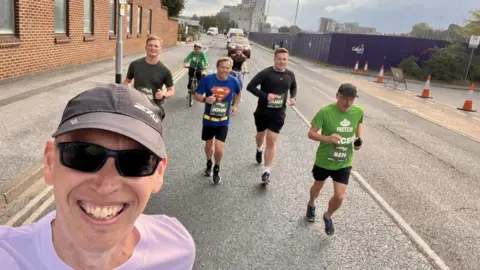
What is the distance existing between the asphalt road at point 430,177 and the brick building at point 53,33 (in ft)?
28.6

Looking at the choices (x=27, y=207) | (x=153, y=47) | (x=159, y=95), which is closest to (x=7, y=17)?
(x=153, y=47)

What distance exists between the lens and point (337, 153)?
481cm

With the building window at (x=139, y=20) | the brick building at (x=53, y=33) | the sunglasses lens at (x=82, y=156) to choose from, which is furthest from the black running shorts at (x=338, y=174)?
the building window at (x=139, y=20)

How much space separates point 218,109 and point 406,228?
312 cm

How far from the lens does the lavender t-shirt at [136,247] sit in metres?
1.27

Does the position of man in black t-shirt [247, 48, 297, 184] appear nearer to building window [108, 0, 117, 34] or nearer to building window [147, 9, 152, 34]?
building window [108, 0, 117, 34]

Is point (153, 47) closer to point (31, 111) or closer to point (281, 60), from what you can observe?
point (281, 60)

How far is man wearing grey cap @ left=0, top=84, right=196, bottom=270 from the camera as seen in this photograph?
1.25 m

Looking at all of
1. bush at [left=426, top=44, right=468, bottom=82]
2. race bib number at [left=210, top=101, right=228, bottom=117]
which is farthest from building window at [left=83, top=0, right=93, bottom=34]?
bush at [left=426, top=44, right=468, bottom=82]

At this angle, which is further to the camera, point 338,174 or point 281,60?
point 281,60

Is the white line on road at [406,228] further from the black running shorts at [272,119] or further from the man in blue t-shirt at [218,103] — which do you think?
the man in blue t-shirt at [218,103]

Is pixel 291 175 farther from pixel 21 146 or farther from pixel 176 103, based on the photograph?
pixel 176 103

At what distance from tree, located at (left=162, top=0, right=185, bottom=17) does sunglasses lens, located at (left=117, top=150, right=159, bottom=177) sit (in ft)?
164

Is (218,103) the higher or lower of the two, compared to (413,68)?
higher
